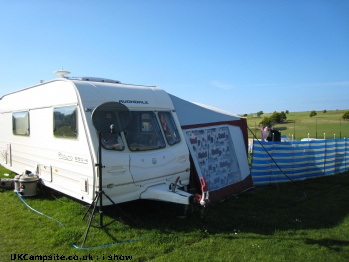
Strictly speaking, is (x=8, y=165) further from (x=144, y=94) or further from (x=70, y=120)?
(x=144, y=94)

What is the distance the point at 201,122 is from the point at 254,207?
233 cm

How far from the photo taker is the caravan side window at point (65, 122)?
5574mm

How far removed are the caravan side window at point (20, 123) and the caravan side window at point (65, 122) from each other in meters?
1.75

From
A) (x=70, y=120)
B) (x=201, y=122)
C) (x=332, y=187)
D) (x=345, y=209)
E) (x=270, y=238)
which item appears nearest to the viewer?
(x=270, y=238)

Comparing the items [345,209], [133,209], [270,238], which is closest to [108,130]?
[133,209]

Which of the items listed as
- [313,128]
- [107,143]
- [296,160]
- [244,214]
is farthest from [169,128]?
[313,128]

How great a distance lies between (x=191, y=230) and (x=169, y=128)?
2.16 m

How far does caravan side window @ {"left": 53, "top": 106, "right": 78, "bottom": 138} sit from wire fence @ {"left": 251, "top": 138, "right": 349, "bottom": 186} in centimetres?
534

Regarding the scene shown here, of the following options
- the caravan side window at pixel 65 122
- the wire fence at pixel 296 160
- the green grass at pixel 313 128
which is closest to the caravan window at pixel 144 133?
the caravan side window at pixel 65 122

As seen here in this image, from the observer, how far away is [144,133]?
6.03 meters

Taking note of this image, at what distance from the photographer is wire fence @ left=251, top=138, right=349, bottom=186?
9133mm

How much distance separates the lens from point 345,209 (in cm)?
676

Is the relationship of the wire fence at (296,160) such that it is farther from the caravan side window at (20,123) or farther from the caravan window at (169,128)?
the caravan side window at (20,123)

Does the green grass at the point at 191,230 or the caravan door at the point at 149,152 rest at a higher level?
the caravan door at the point at 149,152
